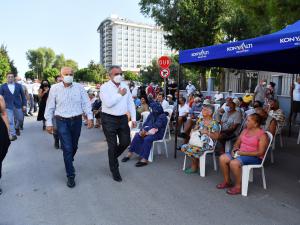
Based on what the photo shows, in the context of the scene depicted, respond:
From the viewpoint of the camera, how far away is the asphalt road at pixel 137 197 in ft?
11.8

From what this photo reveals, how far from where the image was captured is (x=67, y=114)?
463 centimetres

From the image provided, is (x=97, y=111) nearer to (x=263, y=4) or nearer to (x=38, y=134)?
(x=38, y=134)

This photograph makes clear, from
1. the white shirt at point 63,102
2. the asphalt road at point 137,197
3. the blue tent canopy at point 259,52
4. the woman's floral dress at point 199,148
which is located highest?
the blue tent canopy at point 259,52

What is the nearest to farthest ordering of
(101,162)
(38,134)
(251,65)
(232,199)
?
(232,199)
(101,162)
(251,65)
(38,134)

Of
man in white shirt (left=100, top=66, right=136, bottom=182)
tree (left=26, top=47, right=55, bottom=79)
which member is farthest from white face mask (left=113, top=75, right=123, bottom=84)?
tree (left=26, top=47, right=55, bottom=79)

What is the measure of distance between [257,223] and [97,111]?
7.37 meters

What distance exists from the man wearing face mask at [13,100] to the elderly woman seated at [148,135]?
3426mm

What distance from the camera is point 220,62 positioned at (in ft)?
23.7

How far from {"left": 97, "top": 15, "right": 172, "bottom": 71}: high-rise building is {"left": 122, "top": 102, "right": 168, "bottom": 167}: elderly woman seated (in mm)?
157846

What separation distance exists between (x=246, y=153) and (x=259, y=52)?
1481 millimetres

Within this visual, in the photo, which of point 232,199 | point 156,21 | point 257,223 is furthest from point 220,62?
point 156,21

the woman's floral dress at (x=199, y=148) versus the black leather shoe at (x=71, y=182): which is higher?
the woman's floral dress at (x=199, y=148)

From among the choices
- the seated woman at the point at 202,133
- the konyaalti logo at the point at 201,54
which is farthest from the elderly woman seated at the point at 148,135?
the konyaalti logo at the point at 201,54

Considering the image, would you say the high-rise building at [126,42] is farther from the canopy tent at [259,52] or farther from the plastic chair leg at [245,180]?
the plastic chair leg at [245,180]
